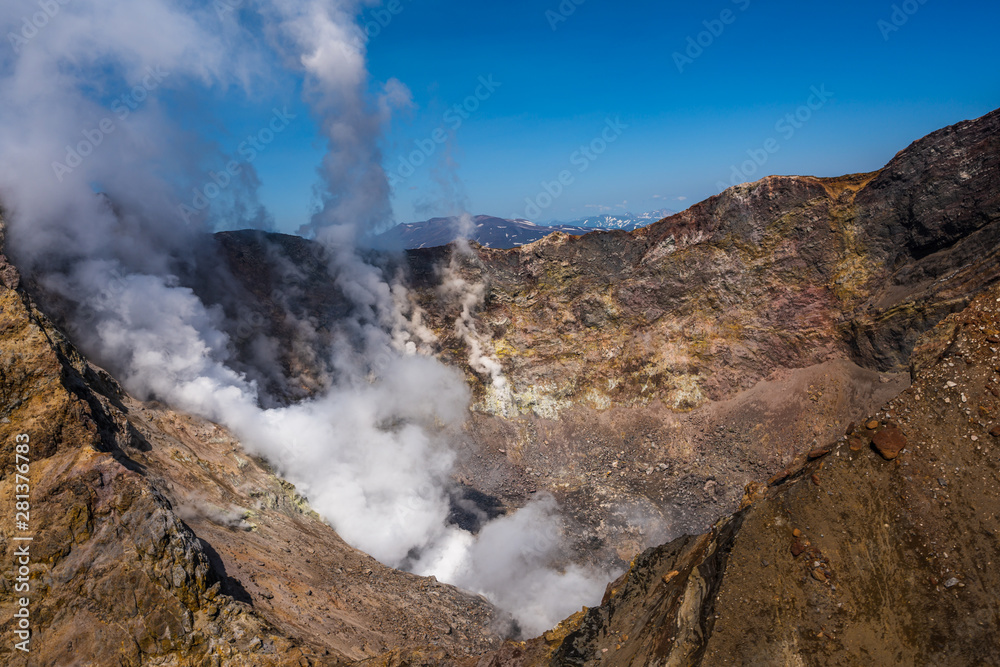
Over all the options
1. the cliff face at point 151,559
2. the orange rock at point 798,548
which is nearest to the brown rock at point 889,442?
the orange rock at point 798,548

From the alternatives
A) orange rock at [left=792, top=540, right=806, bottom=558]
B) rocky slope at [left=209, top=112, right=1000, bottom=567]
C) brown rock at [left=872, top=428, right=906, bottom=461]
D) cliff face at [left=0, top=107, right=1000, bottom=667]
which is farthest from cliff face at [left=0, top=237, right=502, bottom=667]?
brown rock at [left=872, top=428, right=906, bottom=461]

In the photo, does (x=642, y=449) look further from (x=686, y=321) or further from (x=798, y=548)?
(x=798, y=548)

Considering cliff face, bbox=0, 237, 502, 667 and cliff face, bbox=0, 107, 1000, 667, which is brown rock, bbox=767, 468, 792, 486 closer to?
cliff face, bbox=0, 107, 1000, 667

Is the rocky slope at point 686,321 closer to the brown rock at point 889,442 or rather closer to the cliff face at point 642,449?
the cliff face at point 642,449

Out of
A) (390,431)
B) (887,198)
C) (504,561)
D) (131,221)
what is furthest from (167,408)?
(887,198)

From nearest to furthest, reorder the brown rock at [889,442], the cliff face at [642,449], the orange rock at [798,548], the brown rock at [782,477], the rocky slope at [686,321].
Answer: the cliff face at [642,449]
the orange rock at [798,548]
the brown rock at [889,442]
the brown rock at [782,477]
the rocky slope at [686,321]
